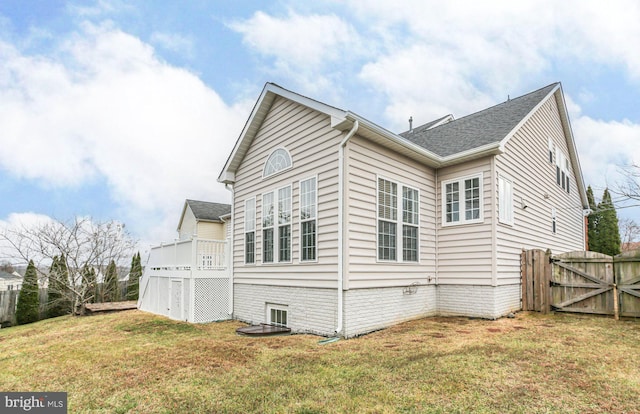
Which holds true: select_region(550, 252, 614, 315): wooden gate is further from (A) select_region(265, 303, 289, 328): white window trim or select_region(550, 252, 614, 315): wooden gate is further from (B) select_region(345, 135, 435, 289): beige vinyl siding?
(A) select_region(265, 303, 289, 328): white window trim

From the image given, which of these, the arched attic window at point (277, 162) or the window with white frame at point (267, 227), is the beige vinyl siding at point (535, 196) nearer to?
the arched attic window at point (277, 162)

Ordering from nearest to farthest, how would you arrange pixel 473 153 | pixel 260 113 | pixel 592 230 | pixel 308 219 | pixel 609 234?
pixel 308 219
pixel 473 153
pixel 260 113
pixel 609 234
pixel 592 230

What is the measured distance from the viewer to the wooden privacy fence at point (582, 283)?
27.2 ft

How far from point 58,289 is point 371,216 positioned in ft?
50.7

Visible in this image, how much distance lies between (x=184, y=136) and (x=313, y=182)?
7.89m

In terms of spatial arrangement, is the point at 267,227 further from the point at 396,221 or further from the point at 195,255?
the point at 396,221

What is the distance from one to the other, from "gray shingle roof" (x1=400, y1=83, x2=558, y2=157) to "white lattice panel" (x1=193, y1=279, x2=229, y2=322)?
284 inches

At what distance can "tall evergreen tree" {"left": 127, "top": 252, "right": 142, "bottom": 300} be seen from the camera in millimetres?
18383

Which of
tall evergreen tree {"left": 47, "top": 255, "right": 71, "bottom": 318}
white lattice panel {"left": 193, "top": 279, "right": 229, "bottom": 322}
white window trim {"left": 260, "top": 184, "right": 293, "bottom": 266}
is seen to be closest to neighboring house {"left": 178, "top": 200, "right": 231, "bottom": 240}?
tall evergreen tree {"left": 47, "top": 255, "right": 71, "bottom": 318}

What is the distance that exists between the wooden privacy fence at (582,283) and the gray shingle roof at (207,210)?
53.6 ft

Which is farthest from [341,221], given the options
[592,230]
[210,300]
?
[592,230]

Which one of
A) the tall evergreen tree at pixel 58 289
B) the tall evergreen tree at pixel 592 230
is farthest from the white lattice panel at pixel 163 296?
the tall evergreen tree at pixel 592 230

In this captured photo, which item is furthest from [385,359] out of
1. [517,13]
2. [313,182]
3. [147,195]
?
[147,195]

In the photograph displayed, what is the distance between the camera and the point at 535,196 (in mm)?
11195
